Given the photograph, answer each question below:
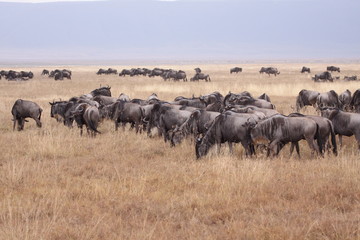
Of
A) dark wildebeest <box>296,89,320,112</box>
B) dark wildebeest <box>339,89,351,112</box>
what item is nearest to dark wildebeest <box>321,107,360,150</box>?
dark wildebeest <box>339,89,351,112</box>

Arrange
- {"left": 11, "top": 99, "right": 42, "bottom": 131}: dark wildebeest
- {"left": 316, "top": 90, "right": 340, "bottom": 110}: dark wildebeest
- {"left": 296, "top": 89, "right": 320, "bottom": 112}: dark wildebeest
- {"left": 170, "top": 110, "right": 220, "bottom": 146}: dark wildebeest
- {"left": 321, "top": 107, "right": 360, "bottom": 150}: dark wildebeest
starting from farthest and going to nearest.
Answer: {"left": 296, "top": 89, "right": 320, "bottom": 112}: dark wildebeest
{"left": 316, "top": 90, "right": 340, "bottom": 110}: dark wildebeest
{"left": 11, "top": 99, "right": 42, "bottom": 131}: dark wildebeest
{"left": 170, "top": 110, "right": 220, "bottom": 146}: dark wildebeest
{"left": 321, "top": 107, "right": 360, "bottom": 150}: dark wildebeest

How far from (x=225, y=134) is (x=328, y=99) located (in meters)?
9.35

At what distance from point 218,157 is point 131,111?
5894mm

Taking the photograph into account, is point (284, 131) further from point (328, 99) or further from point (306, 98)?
point (306, 98)

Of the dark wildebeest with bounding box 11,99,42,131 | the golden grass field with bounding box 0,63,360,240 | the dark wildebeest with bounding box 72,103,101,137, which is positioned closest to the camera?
the golden grass field with bounding box 0,63,360,240

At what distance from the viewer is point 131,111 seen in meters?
16.5

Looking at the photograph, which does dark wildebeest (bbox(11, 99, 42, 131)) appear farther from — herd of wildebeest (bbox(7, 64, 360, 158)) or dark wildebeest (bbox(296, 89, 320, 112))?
dark wildebeest (bbox(296, 89, 320, 112))

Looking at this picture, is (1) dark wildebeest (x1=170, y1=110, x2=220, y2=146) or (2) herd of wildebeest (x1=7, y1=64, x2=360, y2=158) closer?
(2) herd of wildebeest (x1=7, y1=64, x2=360, y2=158)

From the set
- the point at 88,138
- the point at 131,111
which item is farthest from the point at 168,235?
the point at 131,111

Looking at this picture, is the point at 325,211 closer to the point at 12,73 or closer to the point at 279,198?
the point at 279,198

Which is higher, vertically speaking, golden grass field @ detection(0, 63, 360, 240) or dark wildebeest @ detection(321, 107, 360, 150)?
dark wildebeest @ detection(321, 107, 360, 150)

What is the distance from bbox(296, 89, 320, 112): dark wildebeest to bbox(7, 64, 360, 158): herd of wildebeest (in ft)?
0.14

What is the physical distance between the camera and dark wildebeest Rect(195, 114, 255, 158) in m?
11.8

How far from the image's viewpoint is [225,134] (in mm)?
11938
